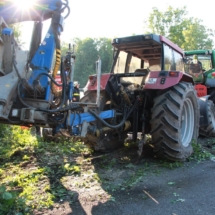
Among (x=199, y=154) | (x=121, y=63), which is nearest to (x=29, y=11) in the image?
(x=121, y=63)

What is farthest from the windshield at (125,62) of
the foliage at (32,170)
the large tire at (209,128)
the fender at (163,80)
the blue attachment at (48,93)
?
the blue attachment at (48,93)

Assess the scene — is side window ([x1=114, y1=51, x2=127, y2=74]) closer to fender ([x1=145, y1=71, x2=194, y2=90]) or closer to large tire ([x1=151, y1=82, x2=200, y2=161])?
fender ([x1=145, y1=71, x2=194, y2=90])

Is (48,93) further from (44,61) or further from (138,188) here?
(138,188)

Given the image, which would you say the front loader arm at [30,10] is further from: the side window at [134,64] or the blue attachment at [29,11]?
the side window at [134,64]

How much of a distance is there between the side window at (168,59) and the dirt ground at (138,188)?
1.83 metres

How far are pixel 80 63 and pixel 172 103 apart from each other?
44991mm

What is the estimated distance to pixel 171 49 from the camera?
574 centimetres

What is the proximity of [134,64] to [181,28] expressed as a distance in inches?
1283

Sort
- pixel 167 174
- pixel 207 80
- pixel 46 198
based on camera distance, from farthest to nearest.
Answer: pixel 207 80 < pixel 167 174 < pixel 46 198

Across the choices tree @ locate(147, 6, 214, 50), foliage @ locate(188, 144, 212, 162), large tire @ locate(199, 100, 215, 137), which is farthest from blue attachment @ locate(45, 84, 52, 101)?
tree @ locate(147, 6, 214, 50)

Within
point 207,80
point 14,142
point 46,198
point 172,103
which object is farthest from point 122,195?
point 207,80

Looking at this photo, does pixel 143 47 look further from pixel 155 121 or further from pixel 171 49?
pixel 155 121

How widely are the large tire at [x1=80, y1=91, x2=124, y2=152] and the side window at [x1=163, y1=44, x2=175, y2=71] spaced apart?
4.51 ft

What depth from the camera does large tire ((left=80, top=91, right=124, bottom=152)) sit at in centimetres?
494
